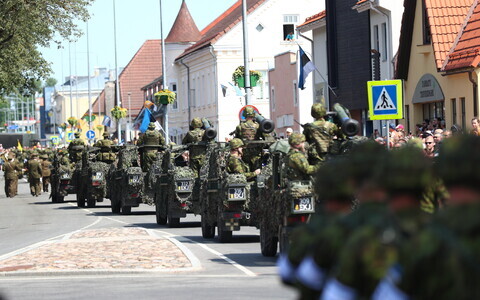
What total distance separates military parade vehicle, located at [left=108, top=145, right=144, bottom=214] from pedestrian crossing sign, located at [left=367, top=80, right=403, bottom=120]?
1034 cm

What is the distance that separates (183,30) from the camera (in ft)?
281

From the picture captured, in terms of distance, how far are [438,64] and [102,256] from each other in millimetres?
18539

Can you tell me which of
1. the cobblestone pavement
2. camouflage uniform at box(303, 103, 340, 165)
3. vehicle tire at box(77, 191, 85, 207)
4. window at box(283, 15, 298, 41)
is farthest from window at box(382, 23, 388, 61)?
window at box(283, 15, 298, 41)

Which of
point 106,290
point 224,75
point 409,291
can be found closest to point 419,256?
point 409,291

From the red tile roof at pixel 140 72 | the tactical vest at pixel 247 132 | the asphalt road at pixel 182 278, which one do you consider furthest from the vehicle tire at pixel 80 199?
the red tile roof at pixel 140 72

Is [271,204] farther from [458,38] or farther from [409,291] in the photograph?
[458,38]

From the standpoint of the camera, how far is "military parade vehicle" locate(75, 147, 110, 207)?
34.3 metres

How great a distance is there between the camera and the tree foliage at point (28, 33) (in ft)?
136

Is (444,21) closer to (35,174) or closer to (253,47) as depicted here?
(35,174)

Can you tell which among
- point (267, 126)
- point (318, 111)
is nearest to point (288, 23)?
point (267, 126)

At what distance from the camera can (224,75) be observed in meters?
72.4

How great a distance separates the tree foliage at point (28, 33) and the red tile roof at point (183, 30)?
3495 cm

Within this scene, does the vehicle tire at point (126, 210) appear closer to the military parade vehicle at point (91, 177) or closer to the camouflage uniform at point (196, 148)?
the military parade vehicle at point (91, 177)

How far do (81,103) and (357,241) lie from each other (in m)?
169
